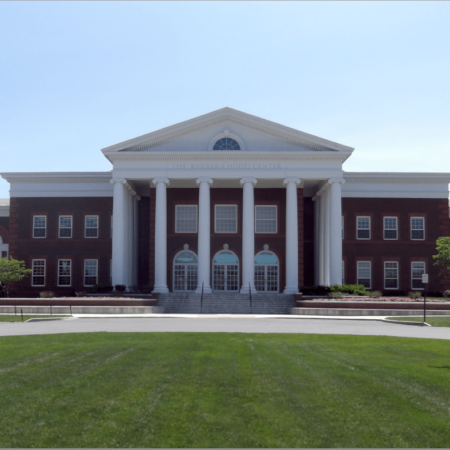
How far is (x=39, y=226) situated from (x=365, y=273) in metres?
28.4

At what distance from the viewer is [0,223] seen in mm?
52906

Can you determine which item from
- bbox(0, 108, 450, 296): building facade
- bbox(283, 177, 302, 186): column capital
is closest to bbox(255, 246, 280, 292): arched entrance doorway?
Result: bbox(0, 108, 450, 296): building facade

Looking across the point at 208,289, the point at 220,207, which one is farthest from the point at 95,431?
the point at 220,207

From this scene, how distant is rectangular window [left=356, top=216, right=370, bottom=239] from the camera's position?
48.5m

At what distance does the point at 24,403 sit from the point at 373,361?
8075 millimetres

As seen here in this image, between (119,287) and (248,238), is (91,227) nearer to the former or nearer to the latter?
(119,287)

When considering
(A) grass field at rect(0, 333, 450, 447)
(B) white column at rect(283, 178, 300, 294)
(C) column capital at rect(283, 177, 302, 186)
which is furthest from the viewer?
(C) column capital at rect(283, 177, 302, 186)

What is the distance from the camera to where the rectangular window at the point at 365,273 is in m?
48.2

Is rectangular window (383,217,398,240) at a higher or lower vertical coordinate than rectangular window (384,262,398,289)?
higher

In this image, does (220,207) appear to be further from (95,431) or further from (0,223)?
(95,431)

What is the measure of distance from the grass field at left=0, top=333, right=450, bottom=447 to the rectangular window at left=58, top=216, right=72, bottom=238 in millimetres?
34493

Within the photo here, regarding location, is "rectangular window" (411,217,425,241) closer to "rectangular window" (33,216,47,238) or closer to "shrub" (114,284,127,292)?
"shrub" (114,284,127,292)

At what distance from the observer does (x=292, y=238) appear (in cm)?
4303

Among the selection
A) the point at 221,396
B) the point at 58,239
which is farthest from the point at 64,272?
the point at 221,396
